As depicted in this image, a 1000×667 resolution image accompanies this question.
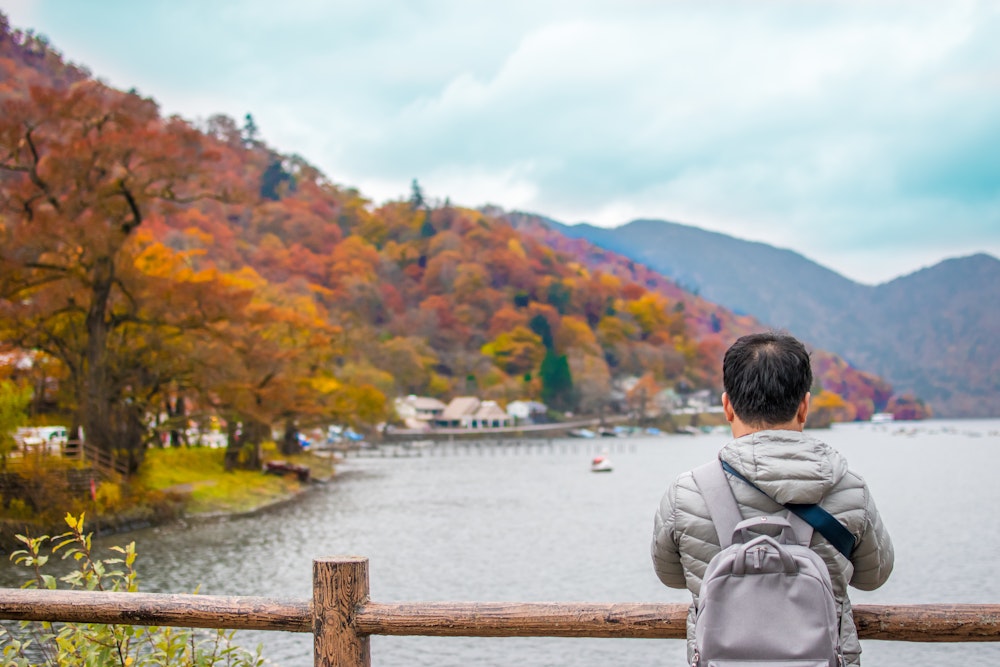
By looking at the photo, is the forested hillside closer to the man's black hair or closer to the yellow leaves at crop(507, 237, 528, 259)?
the yellow leaves at crop(507, 237, 528, 259)

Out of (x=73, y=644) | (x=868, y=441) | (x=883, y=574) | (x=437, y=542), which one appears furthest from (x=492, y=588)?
(x=868, y=441)

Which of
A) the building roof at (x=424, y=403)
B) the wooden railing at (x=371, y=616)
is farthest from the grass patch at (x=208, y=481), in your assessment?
the building roof at (x=424, y=403)

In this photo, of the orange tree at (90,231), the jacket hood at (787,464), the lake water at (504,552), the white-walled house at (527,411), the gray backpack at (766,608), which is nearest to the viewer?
the gray backpack at (766,608)

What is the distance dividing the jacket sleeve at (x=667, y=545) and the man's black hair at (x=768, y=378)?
31cm

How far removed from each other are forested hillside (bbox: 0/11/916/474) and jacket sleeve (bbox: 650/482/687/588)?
2457cm

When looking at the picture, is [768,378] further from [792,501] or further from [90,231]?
[90,231]

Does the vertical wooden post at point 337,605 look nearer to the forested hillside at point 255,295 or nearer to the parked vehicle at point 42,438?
the parked vehicle at point 42,438

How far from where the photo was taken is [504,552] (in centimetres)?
2286

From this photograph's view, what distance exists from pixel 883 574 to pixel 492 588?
16.2 m

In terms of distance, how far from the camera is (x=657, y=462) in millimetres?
62625

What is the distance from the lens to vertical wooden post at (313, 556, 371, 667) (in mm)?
3350

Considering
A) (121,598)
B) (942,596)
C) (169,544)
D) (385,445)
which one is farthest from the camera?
(385,445)

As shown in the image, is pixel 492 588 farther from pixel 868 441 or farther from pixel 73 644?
pixel 868 441

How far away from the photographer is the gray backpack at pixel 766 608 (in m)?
2.23
